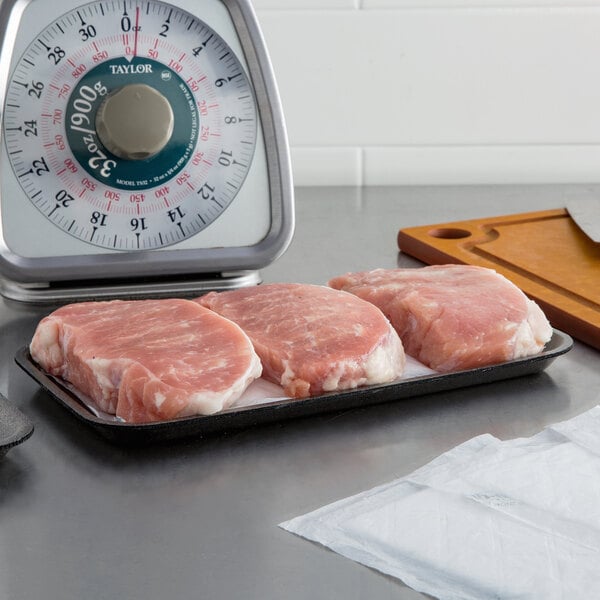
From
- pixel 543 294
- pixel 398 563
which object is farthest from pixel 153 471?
pixel 543 294

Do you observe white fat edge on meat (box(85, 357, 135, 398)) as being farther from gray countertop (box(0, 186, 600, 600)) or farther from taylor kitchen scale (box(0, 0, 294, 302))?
taylor kitchen scale (box(0, 0, 294, 302))

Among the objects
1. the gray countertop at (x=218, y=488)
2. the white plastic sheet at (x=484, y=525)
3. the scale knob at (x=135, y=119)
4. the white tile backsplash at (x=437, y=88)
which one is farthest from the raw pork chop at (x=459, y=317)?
the white tile backsplash at (x=437, y=88)

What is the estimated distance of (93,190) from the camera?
3.44ft

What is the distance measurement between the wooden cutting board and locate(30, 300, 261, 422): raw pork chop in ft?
1.22

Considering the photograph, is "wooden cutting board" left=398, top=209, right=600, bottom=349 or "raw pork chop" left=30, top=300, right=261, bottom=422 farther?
"wooden cutting board" left=398, top=209, right=600, bottom=349

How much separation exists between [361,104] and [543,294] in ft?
2.29

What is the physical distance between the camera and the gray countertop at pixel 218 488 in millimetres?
601

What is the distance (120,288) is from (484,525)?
56 centimetres

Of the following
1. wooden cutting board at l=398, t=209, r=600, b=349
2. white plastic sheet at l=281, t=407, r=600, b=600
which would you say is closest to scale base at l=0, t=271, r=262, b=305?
wooden cutting board at l=398, t=209, r=600, b=349

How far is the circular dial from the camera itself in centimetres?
102

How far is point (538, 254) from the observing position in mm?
1231

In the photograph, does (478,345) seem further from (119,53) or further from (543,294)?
(119,53)

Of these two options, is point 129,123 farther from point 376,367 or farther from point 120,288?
point 376,367

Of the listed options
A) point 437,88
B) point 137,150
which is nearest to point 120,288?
point 137,150
